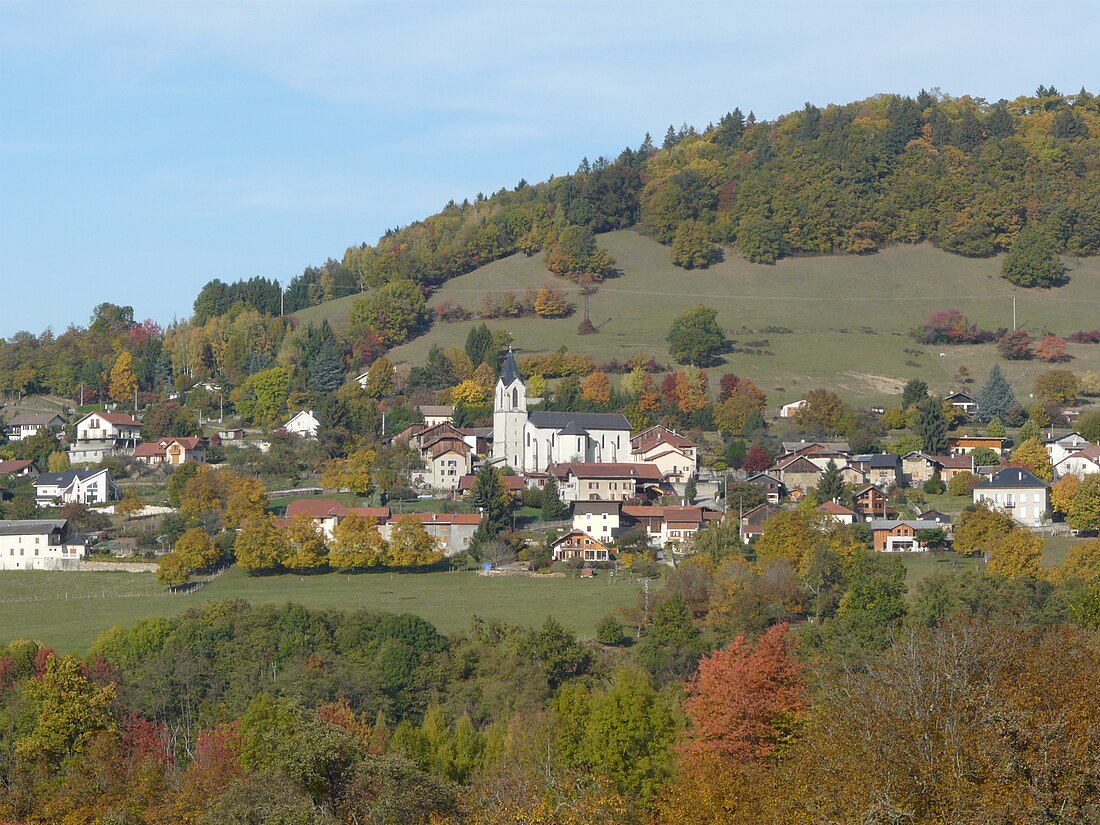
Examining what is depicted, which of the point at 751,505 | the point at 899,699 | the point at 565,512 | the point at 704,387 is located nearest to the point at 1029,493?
the point at 751,505

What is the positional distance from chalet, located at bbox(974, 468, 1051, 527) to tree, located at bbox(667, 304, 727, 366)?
1157 inches

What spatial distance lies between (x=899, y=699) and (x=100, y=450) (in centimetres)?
6351

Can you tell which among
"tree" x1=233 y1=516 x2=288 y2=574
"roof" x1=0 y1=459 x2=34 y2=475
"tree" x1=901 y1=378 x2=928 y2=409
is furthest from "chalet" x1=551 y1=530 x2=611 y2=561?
"roof" x1=0 y1=459 x2=34 y2=475

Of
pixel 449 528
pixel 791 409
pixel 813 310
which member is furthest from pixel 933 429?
pixel 813 310

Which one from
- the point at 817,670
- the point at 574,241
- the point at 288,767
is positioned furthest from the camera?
the point at 574,241

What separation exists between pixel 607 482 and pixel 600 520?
6018 millimetres

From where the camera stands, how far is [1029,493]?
6372 centimetres

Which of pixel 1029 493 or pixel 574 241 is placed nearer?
pixel 1029 493

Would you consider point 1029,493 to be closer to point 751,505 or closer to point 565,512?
point 751,505

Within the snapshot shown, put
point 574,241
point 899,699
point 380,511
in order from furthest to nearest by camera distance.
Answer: point 574,241 → point 380,511 → point 899,699

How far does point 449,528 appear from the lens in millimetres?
61719

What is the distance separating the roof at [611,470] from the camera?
68.9m

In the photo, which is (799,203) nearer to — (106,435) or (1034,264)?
(1034,264)

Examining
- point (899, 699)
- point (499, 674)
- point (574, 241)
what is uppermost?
point (574, 241)
